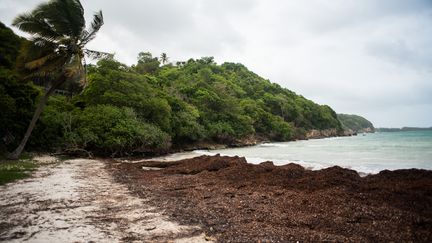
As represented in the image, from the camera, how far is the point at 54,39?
20.5 meters

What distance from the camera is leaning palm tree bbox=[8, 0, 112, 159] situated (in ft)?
64.4

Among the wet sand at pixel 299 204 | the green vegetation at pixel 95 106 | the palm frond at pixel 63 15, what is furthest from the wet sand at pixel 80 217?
the palm frond at pixel 63 15

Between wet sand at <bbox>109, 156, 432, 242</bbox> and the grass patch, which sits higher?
Answer: the grass patch

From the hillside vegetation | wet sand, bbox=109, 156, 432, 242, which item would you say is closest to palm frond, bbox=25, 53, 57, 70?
the hillside vegetation

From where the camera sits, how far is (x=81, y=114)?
3103 centimetres

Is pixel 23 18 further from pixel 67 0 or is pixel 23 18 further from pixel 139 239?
pixel 139 239

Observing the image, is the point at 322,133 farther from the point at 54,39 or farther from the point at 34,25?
the point at 34,25

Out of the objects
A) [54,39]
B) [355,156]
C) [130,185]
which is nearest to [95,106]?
[54,39]

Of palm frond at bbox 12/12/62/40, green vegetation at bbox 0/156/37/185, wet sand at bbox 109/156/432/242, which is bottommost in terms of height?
wet sand at bbox 109/156/432/242

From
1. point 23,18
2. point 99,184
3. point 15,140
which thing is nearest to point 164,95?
point 15,140

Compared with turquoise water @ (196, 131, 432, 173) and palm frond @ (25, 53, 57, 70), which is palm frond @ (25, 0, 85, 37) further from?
turquoise water @ (196, 131, 432, 173)

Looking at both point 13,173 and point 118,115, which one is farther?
point 118,115

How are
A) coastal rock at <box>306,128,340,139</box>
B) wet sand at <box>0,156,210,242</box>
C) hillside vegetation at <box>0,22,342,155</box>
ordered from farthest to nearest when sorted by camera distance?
coastal rock at <box>306,128,340,139</box>, hillside vegetation at <box>0,22,342,155</box>, wet sand at <box>0,156,210,242</box>

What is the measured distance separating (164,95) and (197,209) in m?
37.4
